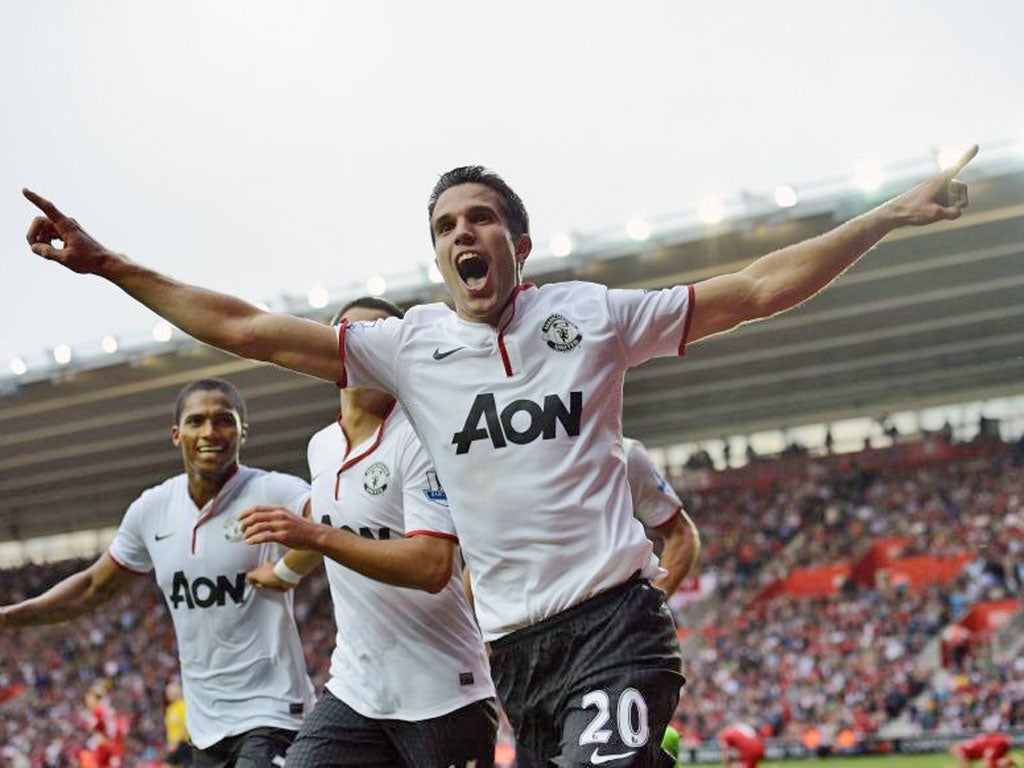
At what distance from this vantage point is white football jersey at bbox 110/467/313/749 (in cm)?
561

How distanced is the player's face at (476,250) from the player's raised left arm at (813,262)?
0.53m

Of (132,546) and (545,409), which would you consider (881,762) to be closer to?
(132,546)

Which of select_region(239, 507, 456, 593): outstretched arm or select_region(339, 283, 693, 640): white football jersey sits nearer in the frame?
select_region(339, 283, 693, 640): white football jersey

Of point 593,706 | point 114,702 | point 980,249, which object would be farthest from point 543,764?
point 114,702

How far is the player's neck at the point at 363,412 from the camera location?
500cm

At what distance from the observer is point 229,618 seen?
5707 mm

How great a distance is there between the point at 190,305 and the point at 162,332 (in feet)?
79.1

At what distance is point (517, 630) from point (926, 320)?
25847 mm

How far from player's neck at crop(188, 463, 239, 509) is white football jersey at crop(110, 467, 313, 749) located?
32 mm

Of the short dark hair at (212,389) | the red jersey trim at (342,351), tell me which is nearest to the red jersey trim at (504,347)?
the red jersey trim at (342,351)

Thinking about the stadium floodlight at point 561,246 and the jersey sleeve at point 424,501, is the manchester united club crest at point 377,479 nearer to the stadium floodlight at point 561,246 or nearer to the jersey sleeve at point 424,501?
the jersey sleeve at point 424,501

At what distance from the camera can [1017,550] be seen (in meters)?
25.7

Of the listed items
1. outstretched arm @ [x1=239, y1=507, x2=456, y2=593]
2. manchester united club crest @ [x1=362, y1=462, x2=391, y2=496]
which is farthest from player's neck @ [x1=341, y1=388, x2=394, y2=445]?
outstretched arm @ [x1=239, y1=507, x2=456, y2=593]

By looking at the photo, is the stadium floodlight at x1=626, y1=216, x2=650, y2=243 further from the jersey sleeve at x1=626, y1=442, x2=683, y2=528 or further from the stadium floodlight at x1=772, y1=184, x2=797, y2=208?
the jersey sleeve at x1=626, y1=442, x2=683, y2=528
